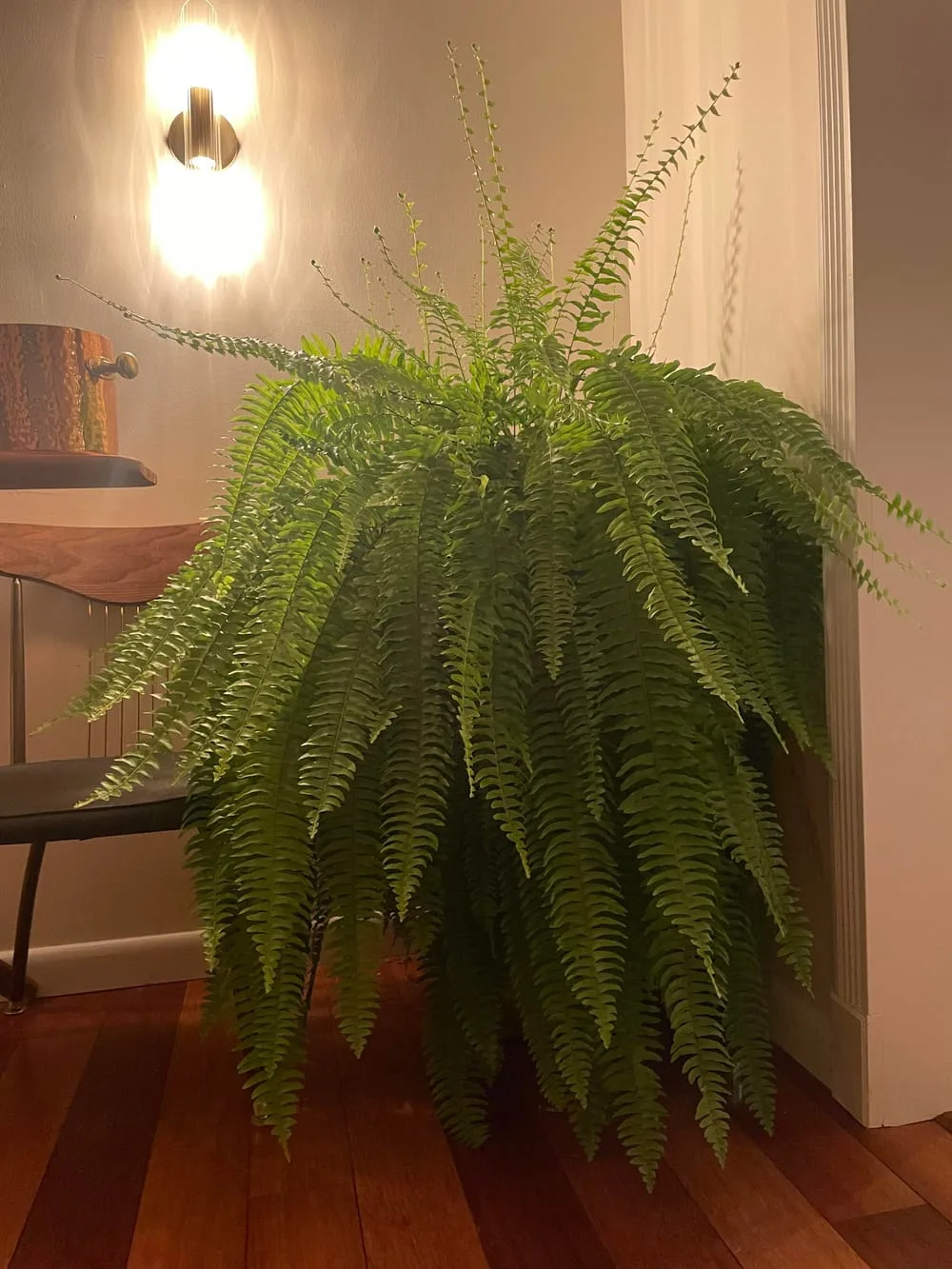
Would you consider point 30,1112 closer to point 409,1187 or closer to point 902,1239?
point 409,1187

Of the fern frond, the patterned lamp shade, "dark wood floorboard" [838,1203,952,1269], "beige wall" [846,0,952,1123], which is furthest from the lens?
the patterned lamp shade

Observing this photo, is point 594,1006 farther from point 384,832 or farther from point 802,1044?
point 802,1044

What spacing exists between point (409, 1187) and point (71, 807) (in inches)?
23.7

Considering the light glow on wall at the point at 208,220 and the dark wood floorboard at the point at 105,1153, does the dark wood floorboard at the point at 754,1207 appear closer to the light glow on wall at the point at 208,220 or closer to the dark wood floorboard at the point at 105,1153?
the dark wood floorboard at the point at 105,1153

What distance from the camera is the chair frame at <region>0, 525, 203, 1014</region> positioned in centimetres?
153

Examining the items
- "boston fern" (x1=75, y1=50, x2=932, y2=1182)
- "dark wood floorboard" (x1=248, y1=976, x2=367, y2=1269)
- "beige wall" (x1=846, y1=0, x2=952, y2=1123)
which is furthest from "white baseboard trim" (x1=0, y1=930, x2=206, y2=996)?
"beige wall" (x1=846, y1=0, x2=952, y2=1123)

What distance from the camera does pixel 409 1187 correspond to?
3.30 ft

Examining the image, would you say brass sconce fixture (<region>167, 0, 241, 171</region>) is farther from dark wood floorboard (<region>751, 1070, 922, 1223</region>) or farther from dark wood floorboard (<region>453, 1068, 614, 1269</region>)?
dark wood floorboard (<region>751, 1070, 922, 1223</region>)

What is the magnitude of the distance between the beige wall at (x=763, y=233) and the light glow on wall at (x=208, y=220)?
2.36 ft

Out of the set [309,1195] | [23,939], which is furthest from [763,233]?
[23,939]

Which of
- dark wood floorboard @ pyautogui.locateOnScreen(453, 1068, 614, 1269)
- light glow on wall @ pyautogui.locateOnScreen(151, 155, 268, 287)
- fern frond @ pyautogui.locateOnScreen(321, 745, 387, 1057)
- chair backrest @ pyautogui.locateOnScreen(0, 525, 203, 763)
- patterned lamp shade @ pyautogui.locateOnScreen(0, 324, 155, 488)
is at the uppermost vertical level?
light glow on wall @ pyautogui.locateOnScreen(151, 155, 268, 287)

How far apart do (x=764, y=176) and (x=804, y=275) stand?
0.20 metres

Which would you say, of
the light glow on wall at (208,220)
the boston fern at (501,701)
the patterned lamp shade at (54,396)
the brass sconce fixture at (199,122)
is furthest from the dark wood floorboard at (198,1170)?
the brass sconce fixture at (199,122)

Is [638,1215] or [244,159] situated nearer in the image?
[638,1215]
